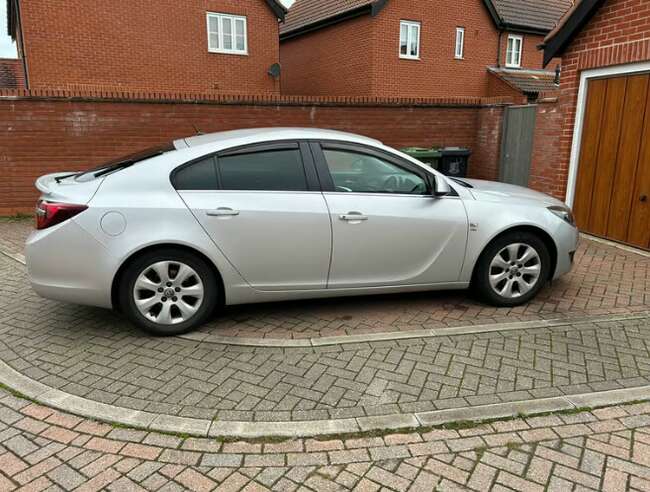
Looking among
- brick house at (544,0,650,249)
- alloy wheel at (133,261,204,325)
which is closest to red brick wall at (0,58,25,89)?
brick house at (544,0,650,249)

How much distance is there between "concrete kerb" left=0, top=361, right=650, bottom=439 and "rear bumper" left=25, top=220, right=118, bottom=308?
0.81 meters

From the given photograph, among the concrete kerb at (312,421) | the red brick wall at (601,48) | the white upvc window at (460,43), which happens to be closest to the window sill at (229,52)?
the white upvc window at (460,43)

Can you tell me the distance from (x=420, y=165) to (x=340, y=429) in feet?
8.04

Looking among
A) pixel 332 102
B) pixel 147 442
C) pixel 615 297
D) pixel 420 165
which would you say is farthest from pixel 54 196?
pixel 332 102

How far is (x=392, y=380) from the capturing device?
337cm

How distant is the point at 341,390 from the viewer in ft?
10.7

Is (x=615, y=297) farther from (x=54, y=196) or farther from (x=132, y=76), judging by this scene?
(x=132, y=76)

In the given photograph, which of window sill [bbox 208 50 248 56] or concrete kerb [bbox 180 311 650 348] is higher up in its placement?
window sill [bbox 208 50 248 56]

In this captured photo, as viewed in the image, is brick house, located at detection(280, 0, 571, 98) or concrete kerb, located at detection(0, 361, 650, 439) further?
brick house, located at detection(280, 0, 571, 98)

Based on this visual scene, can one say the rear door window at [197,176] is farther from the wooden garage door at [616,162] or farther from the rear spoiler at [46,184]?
the wooden garage door at [616,162]

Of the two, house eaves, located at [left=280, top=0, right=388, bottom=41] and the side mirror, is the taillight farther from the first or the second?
house eaves, located at [left=280, top=0, right=388, bottom=41]

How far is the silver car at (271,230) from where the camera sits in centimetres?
381

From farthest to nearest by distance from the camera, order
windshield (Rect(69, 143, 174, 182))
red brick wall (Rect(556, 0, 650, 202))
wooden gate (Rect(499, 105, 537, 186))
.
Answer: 1. wooden gate (Rect(499, 105, 537, 186))
2. red brick wall (Rect(556, 0, 650, 202))
3. windshield (Rect(69, 143, 174, 182))

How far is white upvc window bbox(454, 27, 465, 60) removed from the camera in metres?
19.1
